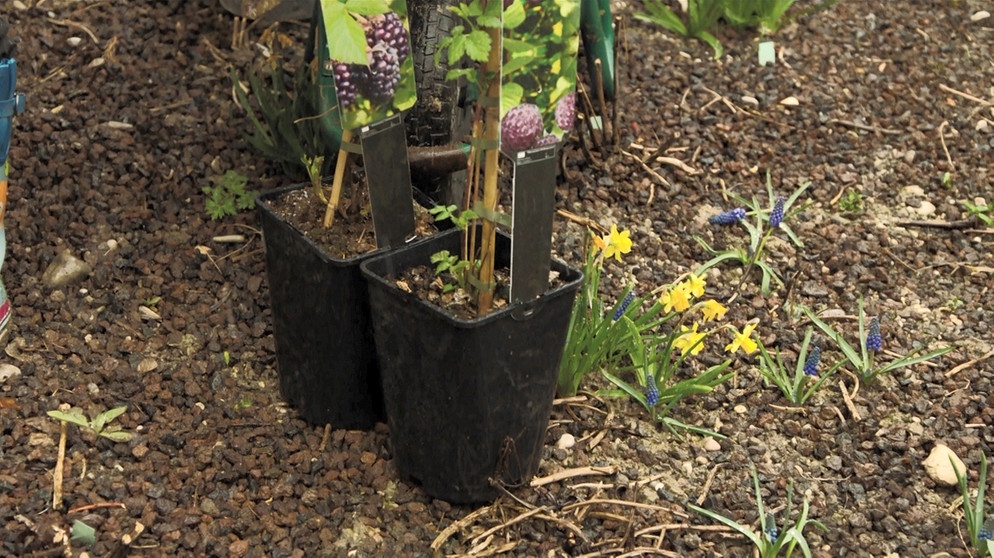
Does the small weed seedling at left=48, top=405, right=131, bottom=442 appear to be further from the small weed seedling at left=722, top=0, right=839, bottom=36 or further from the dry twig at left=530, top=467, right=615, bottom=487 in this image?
the small weed seedling at left=722, top=0, right=839, bottom=36

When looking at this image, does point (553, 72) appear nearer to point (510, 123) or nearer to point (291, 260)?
point (510, 123)

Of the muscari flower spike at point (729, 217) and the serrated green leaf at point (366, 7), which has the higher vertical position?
the serrated green leaf at point (366, 7)

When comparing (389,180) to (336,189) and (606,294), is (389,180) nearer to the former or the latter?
(336,189)

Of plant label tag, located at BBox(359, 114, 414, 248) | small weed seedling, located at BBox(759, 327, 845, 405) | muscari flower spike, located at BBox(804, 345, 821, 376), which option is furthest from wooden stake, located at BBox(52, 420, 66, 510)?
muscari flower spike, located at BBox(804, 345, 821, 376)

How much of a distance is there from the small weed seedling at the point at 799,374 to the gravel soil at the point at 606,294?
0.11 ft

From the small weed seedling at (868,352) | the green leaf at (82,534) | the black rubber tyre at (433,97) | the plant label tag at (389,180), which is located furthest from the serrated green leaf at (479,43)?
the small weed seedling at (868,352)

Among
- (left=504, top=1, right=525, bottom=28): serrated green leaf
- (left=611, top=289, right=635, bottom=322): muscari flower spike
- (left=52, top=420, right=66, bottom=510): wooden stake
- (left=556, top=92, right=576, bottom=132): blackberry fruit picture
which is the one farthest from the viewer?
(left=611, top=289, right=635, bottom=322): muscari flower spike

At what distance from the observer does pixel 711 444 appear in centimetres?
246

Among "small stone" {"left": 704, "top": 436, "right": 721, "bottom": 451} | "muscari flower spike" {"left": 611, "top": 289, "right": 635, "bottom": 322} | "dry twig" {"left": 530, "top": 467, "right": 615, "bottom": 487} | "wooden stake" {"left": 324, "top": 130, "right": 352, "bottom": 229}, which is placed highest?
"wooden stake" {"left": 324, "top": 130, "right": 352, "bottom": 229}

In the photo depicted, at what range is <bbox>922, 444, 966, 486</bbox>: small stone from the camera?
7.81 feet

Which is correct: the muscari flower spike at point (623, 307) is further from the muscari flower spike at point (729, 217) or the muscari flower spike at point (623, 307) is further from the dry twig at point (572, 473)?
the muscari flower spike at point (729, 217)

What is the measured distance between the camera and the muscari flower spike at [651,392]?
243cm

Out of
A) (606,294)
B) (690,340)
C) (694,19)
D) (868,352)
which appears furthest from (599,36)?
(868,352)

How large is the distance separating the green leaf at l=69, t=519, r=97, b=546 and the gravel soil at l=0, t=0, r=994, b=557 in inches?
1.7
